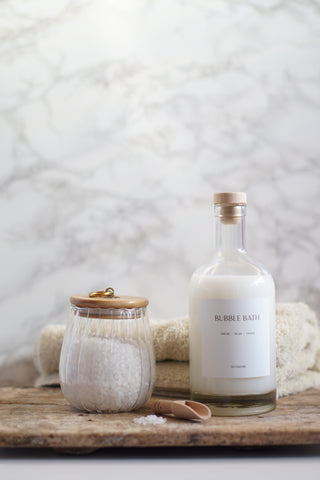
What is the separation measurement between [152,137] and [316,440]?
520 mm

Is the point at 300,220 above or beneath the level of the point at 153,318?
above

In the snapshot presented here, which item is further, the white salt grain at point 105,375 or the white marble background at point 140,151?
the white marble background at point 140,151

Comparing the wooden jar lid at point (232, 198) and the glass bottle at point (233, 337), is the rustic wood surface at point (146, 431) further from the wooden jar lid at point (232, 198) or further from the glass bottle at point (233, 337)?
the wooden jar lid at point (232, 198)

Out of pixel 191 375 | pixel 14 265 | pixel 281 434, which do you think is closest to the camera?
pixel 281 434

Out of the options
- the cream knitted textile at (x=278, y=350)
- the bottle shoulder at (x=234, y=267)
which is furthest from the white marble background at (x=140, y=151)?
the bottle shoulder at (x=234, y=267)

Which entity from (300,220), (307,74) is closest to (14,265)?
(300,220)

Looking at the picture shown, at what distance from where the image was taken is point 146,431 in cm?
55

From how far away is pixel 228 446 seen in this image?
59 cm

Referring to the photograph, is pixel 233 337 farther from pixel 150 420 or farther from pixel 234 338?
pixel 150 420

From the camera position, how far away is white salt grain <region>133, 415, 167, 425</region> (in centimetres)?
59

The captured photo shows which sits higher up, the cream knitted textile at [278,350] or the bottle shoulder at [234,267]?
the bottle shoulder at [234,267]

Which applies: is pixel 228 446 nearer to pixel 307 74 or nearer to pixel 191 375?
pixel 191 375

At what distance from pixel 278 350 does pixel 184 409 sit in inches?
7.0

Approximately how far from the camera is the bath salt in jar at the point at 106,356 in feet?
2.06
